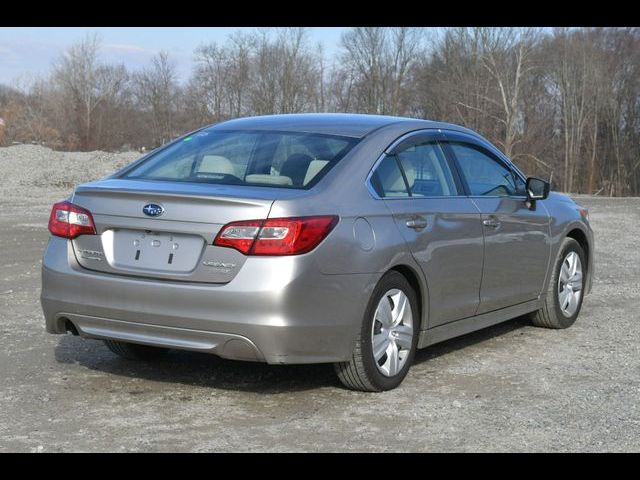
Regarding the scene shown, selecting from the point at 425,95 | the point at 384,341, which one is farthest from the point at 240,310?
the point at 425,95

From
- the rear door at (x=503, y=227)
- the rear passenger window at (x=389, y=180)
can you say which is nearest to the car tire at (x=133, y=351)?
the rear passenger window at (x=389, y=180)

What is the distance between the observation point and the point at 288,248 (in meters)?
4.91

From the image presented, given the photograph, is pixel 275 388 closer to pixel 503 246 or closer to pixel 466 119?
pixel 503 246

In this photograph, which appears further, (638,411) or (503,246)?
(503,246)

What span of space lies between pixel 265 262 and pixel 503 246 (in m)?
2.48

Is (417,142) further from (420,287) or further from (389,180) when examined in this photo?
(420,287)

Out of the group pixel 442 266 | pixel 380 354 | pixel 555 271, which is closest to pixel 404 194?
pixel 442 266

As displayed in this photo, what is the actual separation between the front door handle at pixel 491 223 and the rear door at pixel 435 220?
0.32 ft

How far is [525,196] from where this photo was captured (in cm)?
734

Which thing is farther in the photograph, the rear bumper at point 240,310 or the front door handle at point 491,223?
the front door handle at point 491,223

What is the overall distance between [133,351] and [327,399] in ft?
5.14

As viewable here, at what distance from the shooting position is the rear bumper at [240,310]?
490 centimetres

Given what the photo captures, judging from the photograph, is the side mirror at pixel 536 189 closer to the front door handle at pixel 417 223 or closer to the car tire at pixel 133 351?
the front door handle at pixel 417 223
